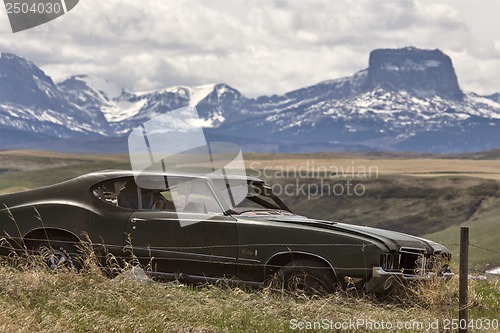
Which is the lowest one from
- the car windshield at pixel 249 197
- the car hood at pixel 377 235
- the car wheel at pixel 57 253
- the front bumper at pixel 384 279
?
the front bumper at pixel 384 279

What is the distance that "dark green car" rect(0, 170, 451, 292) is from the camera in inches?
351

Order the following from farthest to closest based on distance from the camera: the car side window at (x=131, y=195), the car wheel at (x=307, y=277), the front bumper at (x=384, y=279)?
the car side window at (x=131, y=195), the car wheel at (x=307, y=277), the front bumper at (x=384, y=279)

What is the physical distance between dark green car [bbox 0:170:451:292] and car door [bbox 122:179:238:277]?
0.5 inches

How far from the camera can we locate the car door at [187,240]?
9312mm

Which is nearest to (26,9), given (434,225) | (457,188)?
(434,225)

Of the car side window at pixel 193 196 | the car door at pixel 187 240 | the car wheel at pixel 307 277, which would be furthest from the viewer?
the car side window at pixel 193 196

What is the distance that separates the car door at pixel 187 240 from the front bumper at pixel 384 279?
1.57 meters

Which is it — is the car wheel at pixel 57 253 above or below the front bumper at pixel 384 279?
above

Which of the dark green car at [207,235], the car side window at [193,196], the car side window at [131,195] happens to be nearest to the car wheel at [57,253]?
the dark green car at [207,235]

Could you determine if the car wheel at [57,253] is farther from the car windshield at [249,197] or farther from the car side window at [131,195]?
the car windshield at [249,197]

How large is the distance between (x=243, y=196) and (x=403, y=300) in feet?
7.91

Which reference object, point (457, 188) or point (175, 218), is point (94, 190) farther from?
point (457, 188)

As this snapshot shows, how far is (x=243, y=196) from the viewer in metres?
10.2

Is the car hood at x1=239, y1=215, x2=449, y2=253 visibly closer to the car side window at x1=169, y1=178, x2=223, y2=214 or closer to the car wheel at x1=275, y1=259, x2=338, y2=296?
the car wheel at x1=275, y1=259, x2=338, y2=296
